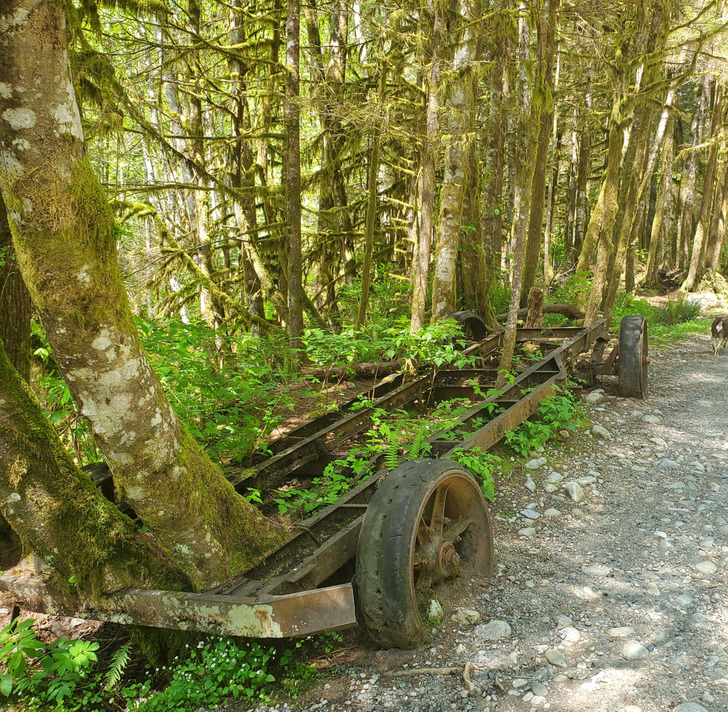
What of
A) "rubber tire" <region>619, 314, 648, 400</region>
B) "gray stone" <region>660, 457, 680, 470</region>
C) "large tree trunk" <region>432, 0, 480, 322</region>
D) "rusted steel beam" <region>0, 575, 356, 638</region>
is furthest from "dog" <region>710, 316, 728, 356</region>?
"rusted steel beam" <region>0, 575, 356, 638</region>

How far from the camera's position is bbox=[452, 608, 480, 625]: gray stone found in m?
3.47

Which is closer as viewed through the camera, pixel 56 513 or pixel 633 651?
pixel 633 651

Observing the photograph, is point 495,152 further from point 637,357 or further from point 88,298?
point 88,298

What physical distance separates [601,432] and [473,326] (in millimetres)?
3237

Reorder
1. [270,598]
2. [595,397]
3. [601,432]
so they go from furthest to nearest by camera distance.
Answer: [595,397] → [601,432] → [270,598]

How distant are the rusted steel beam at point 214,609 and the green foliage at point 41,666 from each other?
183mm

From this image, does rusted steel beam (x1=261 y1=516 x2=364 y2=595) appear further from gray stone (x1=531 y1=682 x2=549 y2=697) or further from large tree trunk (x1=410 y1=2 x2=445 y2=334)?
large tree trunk (x1=410 y1=2 x2=445 y2=334)

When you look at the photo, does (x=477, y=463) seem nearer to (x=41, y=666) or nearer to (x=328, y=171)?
(x=41, y=666)

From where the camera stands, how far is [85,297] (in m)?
2.72

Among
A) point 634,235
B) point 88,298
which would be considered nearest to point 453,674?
point 88,298

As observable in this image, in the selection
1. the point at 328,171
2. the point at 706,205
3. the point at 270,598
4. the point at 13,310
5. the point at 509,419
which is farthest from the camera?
the point at 706,205

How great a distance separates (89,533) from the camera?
329cm

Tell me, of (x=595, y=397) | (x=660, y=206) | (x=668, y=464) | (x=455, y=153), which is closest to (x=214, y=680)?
(x=668, y=464)

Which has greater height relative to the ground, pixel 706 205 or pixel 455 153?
pixel 706 205
